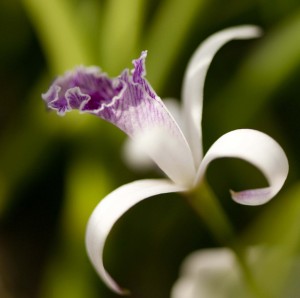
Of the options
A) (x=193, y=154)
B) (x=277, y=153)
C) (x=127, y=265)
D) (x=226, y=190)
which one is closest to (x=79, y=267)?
(x=127, y=265)

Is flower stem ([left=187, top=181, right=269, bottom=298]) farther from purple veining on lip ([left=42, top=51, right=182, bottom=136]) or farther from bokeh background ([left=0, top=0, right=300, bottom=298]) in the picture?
bokeh background ([left=0, top=0, right=300, bottom=298])

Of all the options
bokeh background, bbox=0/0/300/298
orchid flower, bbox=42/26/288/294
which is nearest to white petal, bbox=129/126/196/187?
orchid flower, bbox=42/26/288/294

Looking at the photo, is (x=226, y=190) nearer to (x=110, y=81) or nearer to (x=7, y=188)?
(x=7, y=188)

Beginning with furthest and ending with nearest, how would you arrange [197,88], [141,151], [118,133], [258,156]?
[118,133] < [141,151] < [197,88] < [258,156]

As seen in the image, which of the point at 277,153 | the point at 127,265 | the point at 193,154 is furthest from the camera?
the point at 127,265

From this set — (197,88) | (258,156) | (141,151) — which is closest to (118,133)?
(141,151)

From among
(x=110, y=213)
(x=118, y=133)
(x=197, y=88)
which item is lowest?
(x=110, y=213)

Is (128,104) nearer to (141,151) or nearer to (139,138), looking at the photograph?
(139,138)
